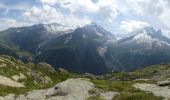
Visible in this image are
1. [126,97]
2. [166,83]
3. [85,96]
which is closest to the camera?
[126,97]

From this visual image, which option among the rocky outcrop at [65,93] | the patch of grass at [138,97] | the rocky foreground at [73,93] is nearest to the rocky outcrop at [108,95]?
the rocky foreground at [73,93]

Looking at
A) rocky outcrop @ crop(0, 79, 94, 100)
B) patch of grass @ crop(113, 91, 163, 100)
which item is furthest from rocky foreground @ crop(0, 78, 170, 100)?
patch of grass @ crop(113, 91, 163, 100)

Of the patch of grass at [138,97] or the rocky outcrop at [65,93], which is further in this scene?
the rocky outcrop at [65,93]

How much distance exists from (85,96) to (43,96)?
9.20 metres

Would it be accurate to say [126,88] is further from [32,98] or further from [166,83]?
[32,98]

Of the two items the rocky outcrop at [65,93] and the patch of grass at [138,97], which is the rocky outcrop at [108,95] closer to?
the patch of grass at [138,97]

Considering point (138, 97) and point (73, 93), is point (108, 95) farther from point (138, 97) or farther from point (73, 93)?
point (73, 93)

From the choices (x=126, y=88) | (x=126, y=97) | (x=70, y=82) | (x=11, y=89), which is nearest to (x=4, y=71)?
(x=11, y=89)

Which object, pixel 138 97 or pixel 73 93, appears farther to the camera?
pixel 73 93

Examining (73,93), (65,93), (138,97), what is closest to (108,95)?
(138,97)

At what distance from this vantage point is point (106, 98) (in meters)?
60.2

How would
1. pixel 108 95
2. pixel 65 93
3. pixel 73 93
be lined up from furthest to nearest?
1. pixel 65 93
2. pixel 73 93
3. pixel 108 95

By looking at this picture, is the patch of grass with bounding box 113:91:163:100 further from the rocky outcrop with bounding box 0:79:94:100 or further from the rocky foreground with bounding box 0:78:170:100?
the rocky outcrop with bounding box 0:79:94:100

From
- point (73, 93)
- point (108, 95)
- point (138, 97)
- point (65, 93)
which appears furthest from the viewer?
point (65, 93)
